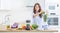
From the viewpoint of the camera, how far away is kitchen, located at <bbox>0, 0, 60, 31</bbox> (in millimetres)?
2075

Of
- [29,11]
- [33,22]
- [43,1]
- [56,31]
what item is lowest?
[56,31]

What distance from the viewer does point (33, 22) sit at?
2096 mm

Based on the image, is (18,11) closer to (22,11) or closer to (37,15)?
(22,11)

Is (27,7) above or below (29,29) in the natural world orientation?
above

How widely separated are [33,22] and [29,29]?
12 centimetres

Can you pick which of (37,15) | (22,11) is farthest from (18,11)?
(37,15)

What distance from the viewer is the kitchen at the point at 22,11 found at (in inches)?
81.7

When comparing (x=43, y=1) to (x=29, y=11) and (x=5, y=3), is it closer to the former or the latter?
(x=29, y=11)

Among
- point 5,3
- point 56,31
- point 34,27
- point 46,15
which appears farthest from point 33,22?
point 5,3

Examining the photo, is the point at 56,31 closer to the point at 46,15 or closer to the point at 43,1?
the point at 46,15

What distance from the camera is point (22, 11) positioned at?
2.09 m

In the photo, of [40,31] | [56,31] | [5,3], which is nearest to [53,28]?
[56,31]

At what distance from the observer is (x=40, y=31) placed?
6.77 ft

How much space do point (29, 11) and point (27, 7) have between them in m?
0.07
